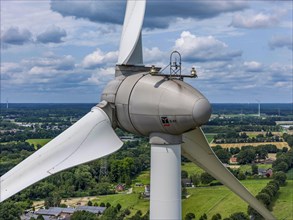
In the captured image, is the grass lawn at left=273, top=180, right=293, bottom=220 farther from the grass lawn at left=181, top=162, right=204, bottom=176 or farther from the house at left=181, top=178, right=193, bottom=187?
the grass lawn at left=181, top=162, right=204, bottom=176

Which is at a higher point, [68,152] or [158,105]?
[158,105]

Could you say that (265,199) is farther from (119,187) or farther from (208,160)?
(208,160)

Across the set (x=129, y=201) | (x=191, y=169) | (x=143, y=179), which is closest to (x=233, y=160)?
(x=191, y=169)

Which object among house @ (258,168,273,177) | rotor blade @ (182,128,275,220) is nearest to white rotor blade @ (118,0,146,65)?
rotor blade @ (182,128,275,220)

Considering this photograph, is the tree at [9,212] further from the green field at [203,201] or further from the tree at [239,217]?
the tree at [239,217]

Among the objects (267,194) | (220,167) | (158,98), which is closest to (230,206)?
(267,194)

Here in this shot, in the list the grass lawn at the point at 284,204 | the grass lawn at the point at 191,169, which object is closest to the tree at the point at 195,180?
the grass lawn at the point at 191,169
